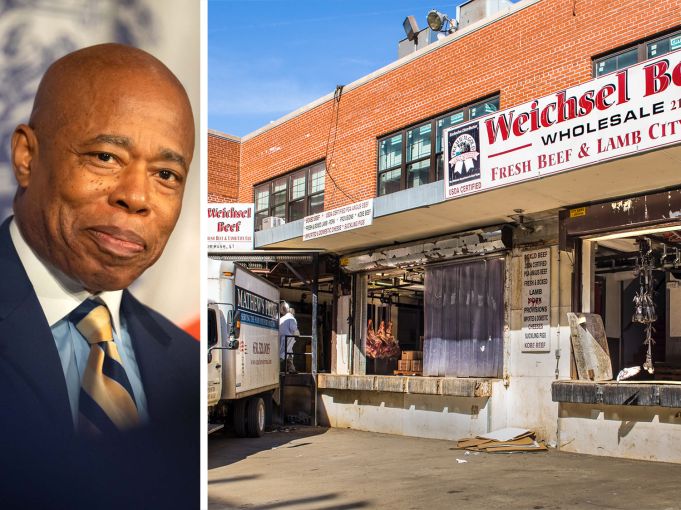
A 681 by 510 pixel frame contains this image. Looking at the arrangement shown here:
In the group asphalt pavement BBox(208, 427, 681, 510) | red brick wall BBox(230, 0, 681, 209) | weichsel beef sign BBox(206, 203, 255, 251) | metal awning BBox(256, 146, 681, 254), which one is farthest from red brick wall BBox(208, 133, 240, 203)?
asphalt pavement BBox(208, 427, 681, 510)

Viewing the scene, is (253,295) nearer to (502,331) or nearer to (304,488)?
(502,331)

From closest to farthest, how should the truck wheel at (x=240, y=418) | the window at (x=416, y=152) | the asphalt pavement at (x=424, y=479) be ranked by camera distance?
the asphalt pavement at (x=424, y=479)
the truck wheel at (x=240, y=418)
the window at (x=416, y=152)

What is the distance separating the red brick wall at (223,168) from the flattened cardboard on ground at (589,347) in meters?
13.6

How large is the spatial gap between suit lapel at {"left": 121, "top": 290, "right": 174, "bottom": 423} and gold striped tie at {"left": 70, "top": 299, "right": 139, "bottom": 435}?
0.09 m

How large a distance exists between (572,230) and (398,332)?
1339 cm

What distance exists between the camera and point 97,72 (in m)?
3.65

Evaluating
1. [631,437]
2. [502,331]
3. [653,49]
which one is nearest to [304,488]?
[631,437]

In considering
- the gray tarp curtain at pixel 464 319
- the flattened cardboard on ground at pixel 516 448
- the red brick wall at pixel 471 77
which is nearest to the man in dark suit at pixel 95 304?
the flattened cardboard on ground at pixel 516 448

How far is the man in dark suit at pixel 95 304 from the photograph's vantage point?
343cm

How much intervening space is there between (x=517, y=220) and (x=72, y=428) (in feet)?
39.5

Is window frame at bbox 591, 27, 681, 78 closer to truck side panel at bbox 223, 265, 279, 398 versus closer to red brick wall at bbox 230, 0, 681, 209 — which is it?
red brick wall at bbox 230, 0, 681, 209

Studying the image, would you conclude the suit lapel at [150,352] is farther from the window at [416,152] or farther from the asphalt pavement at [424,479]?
the window at [416,152]

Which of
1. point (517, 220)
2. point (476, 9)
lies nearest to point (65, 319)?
point (517, 220)

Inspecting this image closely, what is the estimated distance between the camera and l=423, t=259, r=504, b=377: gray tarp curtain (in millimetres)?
15297
